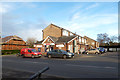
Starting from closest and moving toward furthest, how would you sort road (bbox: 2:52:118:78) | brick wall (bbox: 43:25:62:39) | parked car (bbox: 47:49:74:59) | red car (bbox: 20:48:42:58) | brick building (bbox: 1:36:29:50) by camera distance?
road (bbox: 2:52:118:78), parked car (bbox: 47:49:74:59), red car (bbox: 20:48:42:58), brick wall (bbox: 43:25:62:39), brick building (bbox: 1:36:29:50)

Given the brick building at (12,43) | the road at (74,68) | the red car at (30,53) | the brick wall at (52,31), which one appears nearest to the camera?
the road at (74,68)

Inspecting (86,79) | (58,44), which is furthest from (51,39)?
(86,79)

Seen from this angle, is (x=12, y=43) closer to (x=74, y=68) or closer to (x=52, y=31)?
(x=52, y=31)

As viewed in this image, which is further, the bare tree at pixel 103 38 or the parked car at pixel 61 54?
the bare tree at pixel 103 38

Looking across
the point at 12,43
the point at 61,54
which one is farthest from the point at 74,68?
the point at 12,43

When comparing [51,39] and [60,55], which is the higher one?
[51,39]

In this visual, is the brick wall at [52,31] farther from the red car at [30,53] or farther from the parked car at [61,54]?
the red car at [30,53]

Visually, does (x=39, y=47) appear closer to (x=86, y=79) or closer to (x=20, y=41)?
(x=20, y=41)

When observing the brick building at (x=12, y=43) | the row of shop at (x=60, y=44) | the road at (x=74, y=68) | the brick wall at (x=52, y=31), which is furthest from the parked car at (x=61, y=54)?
the brick building at (x=12, y=43)

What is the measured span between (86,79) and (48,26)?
4339 centimetres

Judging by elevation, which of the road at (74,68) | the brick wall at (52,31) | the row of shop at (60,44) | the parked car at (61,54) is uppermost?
the brick wall at (52,31)

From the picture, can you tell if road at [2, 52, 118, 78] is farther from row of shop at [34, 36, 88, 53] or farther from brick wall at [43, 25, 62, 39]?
brick wall at [43, 25, 62, 39]

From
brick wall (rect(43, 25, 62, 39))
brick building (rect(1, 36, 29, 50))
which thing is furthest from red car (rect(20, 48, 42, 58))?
brick building (rect(1, 36, 29, 50))

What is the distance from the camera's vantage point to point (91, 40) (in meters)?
66.0
